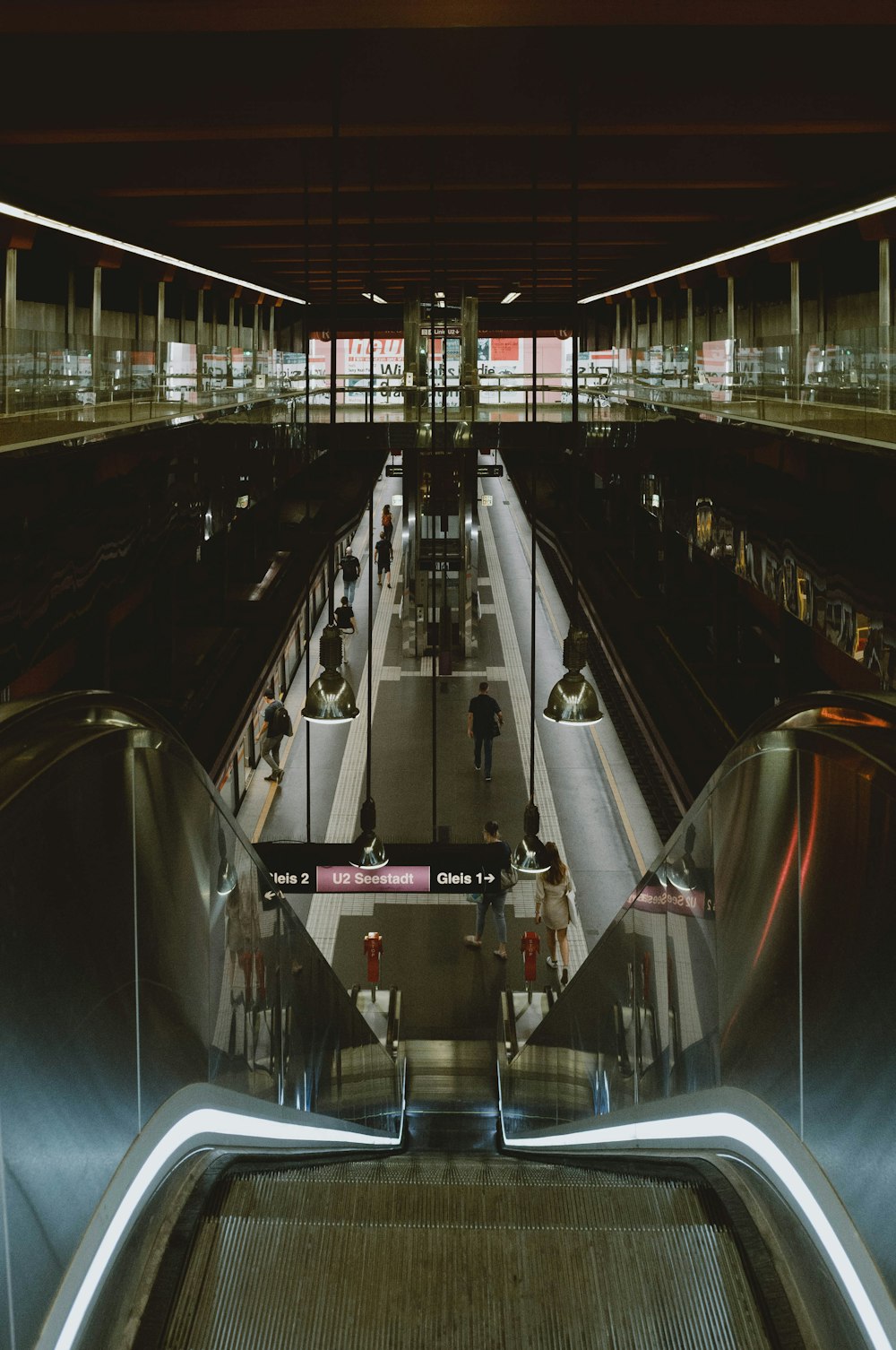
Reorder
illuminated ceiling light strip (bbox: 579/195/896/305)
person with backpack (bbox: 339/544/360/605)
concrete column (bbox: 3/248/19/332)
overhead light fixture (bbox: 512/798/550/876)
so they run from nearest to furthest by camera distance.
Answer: overhead light fixture (bbox: 512/798/550/876) → illuminated ceiling light strip (bbox: 579/195/896/305) → concrete column (bbox: 3/248/19/332) → person with backpack (bbox: 339/544/360/605)

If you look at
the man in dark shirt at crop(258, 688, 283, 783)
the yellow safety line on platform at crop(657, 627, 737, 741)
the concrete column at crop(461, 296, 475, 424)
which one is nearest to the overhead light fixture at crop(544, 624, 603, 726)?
the yellow safety line on platform at crop(657, 627, 737, 741)

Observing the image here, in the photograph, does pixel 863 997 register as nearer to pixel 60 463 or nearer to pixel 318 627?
pixel 60 463

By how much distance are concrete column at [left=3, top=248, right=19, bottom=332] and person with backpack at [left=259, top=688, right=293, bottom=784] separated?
237 inches

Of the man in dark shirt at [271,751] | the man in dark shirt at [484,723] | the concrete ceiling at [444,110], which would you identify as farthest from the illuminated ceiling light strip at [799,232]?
the man in dark shirt at [271,751]

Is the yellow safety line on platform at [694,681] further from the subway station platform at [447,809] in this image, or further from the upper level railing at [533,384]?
the upper level railing at [533,384]

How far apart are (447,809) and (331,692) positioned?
Answer: 8.08 metres

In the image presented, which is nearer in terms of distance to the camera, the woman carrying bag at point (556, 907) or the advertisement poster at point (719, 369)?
the woman carrying bag at point (556, 907)

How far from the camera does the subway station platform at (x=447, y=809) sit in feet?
40.2

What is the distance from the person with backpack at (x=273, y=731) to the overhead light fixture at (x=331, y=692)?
15.1 ft

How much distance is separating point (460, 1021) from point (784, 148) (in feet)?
25.8

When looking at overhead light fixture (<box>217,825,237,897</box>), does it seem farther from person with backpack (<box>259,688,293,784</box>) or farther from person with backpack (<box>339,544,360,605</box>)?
person with backpack (<box>339,544,360,605</box>)

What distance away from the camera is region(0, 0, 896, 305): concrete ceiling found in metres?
5.07

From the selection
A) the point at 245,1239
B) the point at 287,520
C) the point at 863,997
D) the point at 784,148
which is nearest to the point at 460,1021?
the point at 784,148

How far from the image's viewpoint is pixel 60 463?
943 cm
